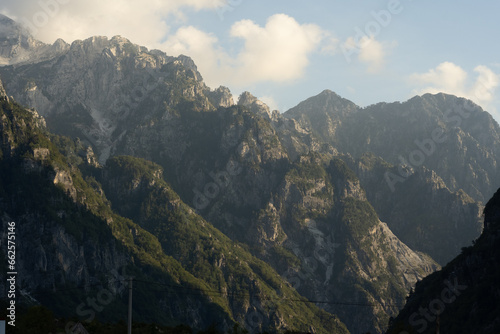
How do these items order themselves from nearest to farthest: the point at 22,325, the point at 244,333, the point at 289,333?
the point at 22,325 → the point at 244,333 → the point at 289,333

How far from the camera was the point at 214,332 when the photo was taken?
624ft

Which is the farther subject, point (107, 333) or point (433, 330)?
point (433, 330)

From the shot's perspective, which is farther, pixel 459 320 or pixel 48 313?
pixel 459 320

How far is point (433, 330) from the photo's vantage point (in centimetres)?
19512

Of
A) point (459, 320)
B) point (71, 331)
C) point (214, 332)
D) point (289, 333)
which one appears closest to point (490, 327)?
point (459, 320)

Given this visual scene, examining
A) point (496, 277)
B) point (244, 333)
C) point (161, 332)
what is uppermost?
point (496, 277)

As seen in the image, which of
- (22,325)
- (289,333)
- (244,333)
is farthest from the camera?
(289,333)

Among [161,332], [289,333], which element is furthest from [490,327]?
[161,332]

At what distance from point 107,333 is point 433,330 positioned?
4214 inches

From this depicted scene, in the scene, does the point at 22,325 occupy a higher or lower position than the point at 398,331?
lower

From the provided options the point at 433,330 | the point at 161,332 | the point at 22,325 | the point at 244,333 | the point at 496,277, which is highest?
the point at 496,277

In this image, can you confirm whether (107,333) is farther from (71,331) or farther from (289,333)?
(289,333)

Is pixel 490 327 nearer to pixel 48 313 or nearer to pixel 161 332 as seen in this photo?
pixel 161 332

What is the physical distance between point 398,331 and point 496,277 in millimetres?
49717
